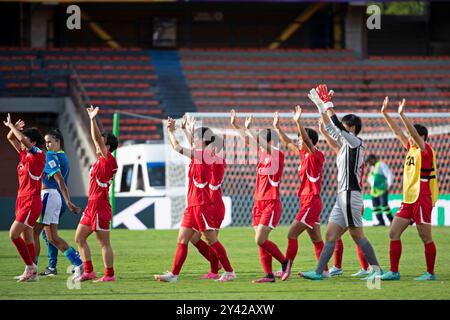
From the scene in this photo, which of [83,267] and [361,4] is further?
[361,4]

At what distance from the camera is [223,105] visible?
1366 inches

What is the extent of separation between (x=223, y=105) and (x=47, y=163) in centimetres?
2053

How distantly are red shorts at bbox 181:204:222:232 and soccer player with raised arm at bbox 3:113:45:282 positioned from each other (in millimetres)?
1963

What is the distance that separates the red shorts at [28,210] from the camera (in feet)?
43.9

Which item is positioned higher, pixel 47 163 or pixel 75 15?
pixel 75 15

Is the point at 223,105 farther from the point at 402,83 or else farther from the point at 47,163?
the point at 47,163

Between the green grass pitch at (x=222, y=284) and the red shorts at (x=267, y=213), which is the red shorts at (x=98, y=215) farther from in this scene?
the red shorts at (x=267, y=213)

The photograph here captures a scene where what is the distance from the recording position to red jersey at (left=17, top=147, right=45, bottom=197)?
44.3 ft

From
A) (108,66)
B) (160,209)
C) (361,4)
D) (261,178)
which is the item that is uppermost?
(361,4)

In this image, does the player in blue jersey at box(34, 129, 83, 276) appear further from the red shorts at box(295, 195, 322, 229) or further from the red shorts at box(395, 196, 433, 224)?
the red shorts at box(395, 196, 433, 224)

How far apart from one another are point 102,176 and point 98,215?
Result: 20.0 inches

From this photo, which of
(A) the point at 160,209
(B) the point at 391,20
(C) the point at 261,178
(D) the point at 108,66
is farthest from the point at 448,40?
(C) the point at 261,178

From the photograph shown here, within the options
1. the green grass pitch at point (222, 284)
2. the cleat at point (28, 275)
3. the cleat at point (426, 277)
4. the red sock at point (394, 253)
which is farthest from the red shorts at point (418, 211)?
the cleat at point (28, 275)

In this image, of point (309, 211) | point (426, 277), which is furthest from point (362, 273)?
point (309, 211)
